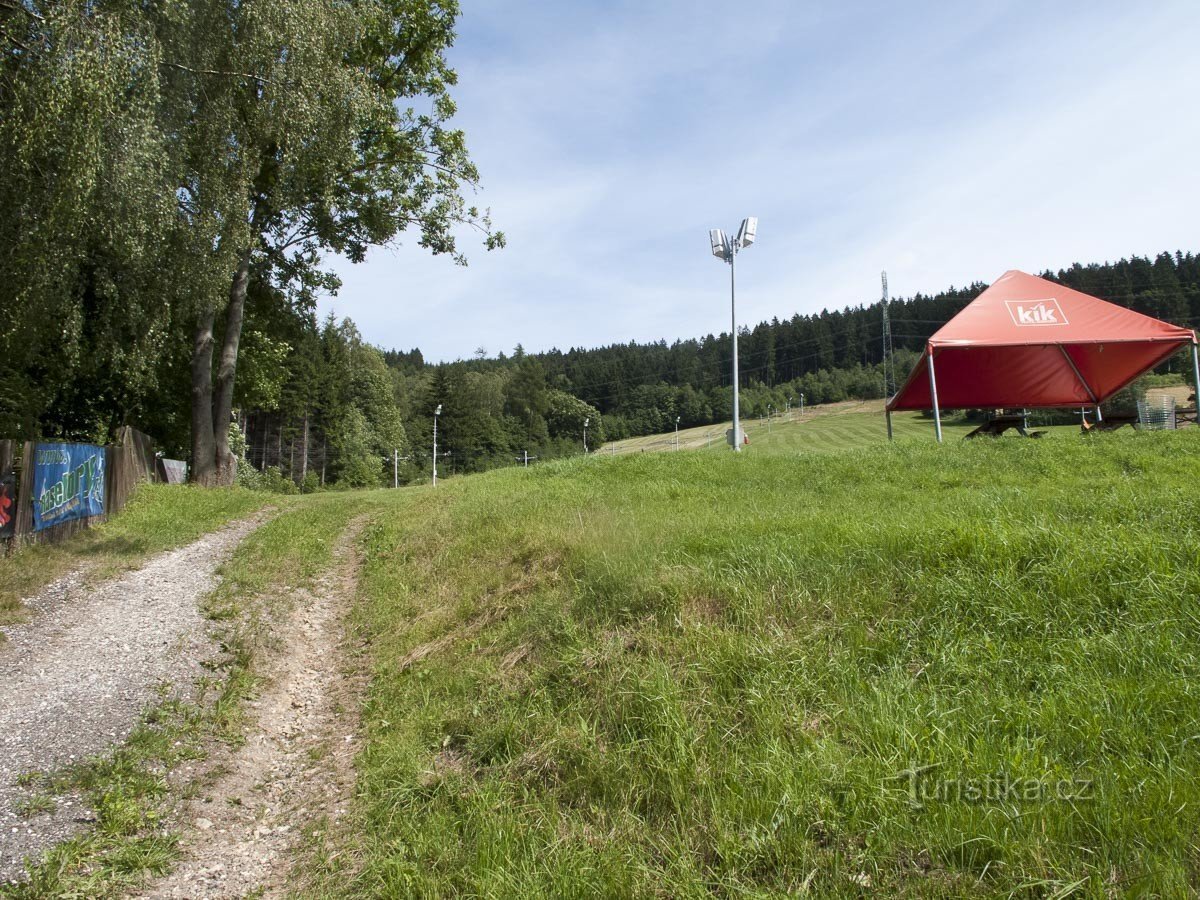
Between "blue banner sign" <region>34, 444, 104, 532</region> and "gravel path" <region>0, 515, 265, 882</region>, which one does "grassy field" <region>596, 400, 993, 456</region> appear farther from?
"gravel path" <region>0, 515, 265, 882</region>

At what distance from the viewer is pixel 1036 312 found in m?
14.9

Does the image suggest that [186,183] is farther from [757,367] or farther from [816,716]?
[757,367]

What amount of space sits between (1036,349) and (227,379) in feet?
75.5

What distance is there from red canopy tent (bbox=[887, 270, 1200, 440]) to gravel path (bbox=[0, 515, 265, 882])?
14.1 m

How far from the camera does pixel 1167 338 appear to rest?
1398cm

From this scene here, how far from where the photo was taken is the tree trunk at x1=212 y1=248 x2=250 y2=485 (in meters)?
17.6

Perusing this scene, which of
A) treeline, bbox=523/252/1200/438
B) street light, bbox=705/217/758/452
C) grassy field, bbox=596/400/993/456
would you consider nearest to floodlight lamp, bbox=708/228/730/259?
street light, bbox=705/217/758/452

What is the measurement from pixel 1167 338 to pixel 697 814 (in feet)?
55.7

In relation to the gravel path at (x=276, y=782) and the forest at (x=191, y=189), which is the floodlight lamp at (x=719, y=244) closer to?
the forest at (x=191, y=189)

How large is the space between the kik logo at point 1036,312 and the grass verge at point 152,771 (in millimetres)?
16322

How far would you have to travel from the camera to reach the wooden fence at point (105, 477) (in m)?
8.12

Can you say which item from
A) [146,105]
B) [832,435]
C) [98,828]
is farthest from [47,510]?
[832,435]

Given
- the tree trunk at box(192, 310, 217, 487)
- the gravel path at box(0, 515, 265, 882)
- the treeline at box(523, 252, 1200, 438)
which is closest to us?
the gravel path at box(0, 515, 265, 882)

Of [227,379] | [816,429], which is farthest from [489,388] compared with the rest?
[227,379]
